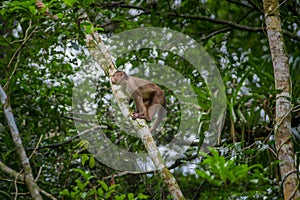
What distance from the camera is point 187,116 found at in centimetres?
604

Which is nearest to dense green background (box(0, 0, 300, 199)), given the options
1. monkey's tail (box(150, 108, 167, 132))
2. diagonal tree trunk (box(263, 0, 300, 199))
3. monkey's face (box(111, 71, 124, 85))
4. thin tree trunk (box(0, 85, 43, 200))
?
monkey's tail (box(150, 108, 167, 132))

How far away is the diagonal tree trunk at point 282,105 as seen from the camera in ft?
10.4

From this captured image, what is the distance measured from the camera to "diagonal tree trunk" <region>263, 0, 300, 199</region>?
3.16 m

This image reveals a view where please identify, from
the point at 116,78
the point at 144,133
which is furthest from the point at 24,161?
the point at 116,78

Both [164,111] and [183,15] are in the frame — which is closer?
[164,111]

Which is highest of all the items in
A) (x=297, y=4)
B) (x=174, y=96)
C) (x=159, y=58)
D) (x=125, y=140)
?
(x=297, y=4)

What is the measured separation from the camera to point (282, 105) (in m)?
3.61

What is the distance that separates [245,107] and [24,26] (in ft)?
8.81

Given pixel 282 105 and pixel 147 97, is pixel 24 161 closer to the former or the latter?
pixel 282 105

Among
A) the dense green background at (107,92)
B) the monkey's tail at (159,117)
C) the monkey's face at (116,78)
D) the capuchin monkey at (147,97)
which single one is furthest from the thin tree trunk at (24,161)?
the monkey's tail at (159,117)

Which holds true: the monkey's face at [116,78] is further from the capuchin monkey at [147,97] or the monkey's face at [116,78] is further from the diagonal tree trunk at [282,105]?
the diagonal tree trunk at [282,105]

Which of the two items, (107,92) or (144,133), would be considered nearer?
(144,133)

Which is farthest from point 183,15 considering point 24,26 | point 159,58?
point 24,26

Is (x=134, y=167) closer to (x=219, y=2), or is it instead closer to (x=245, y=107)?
(x=245, y=107)
